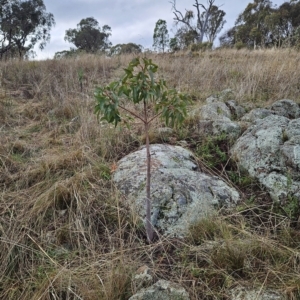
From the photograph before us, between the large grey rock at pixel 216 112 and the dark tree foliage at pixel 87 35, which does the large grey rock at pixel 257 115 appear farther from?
the dark tree foliage at pixel 87 35

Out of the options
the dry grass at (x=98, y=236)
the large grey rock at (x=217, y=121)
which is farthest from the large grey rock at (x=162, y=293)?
the large grey rock at (x=217, y=121)

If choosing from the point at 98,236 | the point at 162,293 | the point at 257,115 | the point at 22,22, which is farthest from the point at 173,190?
the point at 22,22

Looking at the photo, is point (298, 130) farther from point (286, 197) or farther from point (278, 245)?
point (278, 245)

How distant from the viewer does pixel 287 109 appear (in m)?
2.77

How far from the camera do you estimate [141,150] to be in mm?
2217

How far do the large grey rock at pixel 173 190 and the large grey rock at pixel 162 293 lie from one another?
16.0 inches

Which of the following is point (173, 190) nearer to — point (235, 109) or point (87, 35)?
point (235, 109)

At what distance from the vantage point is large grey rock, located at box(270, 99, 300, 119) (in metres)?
2.71

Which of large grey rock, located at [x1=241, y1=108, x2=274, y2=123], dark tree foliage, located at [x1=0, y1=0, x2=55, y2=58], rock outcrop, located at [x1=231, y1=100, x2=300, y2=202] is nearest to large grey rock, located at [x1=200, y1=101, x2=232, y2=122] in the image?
large grey rock, located at [x1=241, y1=108, x2=274, y2=123]

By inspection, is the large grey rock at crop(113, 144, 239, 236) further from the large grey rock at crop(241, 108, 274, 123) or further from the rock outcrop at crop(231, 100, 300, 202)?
the large grey rock at crop(241, 108, 274, 123)

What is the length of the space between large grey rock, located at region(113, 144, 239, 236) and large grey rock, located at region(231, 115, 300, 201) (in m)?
0.27

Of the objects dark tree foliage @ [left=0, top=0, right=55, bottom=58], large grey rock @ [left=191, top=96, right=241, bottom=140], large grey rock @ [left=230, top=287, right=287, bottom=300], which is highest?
dark tree foliage @ [left=0, top=0, right=55, bottom=58]

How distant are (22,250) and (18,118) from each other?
234cm

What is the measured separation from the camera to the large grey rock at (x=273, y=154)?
1694mm
